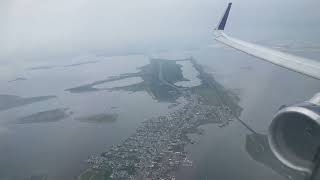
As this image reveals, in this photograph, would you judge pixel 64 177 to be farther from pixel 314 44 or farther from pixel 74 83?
→ pixel 314 44

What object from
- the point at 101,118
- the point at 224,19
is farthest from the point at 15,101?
the point at 224,19

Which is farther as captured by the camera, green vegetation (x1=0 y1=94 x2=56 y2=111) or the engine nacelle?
green vegetation (x1=0 y1=94 x2=56 y2=111)

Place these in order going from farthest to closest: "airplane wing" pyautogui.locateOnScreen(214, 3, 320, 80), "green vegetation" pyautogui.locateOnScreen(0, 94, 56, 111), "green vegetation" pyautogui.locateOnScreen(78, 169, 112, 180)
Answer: "green vegetation" pyautogui.locateOnScreen(0, 94, 56, 111), "green vegetation" pyautogui.locateOnScreen(78, 169, 112, 180), "airplane wing" pyautogui.locateOnScreen(214, 3, 320, 80)

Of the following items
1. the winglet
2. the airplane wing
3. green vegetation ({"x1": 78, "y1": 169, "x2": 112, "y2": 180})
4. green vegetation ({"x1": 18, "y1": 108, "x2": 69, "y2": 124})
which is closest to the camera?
the airplane wing

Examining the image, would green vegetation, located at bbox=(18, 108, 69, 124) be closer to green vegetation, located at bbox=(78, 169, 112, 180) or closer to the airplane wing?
green vegetation, located at bbox=(78, 169, 112, 180)

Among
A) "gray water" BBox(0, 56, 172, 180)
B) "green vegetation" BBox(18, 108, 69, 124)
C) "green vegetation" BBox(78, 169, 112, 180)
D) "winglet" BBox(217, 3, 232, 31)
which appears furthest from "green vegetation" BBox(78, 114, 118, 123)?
"winglet" BBox(217, 3, 232, 31)

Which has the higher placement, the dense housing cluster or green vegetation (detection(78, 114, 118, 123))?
the dense housing cluster

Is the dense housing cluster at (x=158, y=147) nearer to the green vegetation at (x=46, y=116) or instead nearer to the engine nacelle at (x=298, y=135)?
the green vegetation at (x=46, y=116)

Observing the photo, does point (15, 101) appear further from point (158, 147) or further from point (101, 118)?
point (158, 147)

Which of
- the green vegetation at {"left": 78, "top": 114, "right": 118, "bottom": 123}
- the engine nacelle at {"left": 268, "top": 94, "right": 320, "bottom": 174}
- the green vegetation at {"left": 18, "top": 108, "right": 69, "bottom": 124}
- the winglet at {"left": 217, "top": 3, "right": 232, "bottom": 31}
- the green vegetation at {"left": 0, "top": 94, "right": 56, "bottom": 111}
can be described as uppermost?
the winglet at {"left": 217, "top": 3, "right": 232, "bottom": 31}
